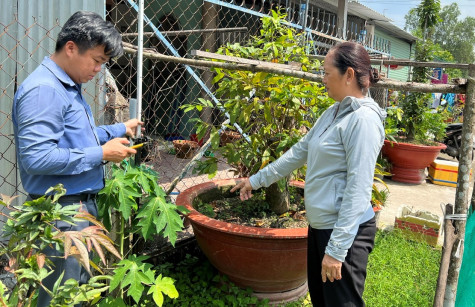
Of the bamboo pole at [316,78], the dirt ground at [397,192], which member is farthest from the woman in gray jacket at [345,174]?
the dirt ground at [397,192]

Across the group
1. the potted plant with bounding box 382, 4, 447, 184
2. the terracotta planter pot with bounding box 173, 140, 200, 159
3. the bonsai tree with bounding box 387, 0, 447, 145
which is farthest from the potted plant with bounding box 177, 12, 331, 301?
the bonsai tree with bounding box 387, 0, 447, 145

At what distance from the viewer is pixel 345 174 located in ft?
6.12

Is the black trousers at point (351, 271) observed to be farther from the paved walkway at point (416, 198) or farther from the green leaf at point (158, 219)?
the paved walkway at point (416, 198)

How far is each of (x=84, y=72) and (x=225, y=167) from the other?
5258mm

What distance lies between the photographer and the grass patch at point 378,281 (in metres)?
2.89

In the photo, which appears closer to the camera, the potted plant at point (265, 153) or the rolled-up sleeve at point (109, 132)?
the rolled-up sleeve at point (109, 132)

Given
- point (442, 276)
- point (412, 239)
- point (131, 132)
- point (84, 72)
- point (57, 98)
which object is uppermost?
point (84, 72)

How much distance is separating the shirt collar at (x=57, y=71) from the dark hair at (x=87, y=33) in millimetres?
70

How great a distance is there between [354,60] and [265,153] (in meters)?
1.15

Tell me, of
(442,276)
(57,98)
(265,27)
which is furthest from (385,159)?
(57,98)

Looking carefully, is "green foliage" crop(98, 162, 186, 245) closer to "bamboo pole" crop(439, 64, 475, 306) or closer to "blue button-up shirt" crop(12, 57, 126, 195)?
"blue button-up shirt" crop(12, 57, 126, 195)

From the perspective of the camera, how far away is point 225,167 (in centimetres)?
698

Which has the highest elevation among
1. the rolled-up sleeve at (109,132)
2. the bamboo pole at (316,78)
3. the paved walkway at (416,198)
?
the bamboo pole at (316,78)

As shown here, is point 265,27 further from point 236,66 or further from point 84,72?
point 84,72
